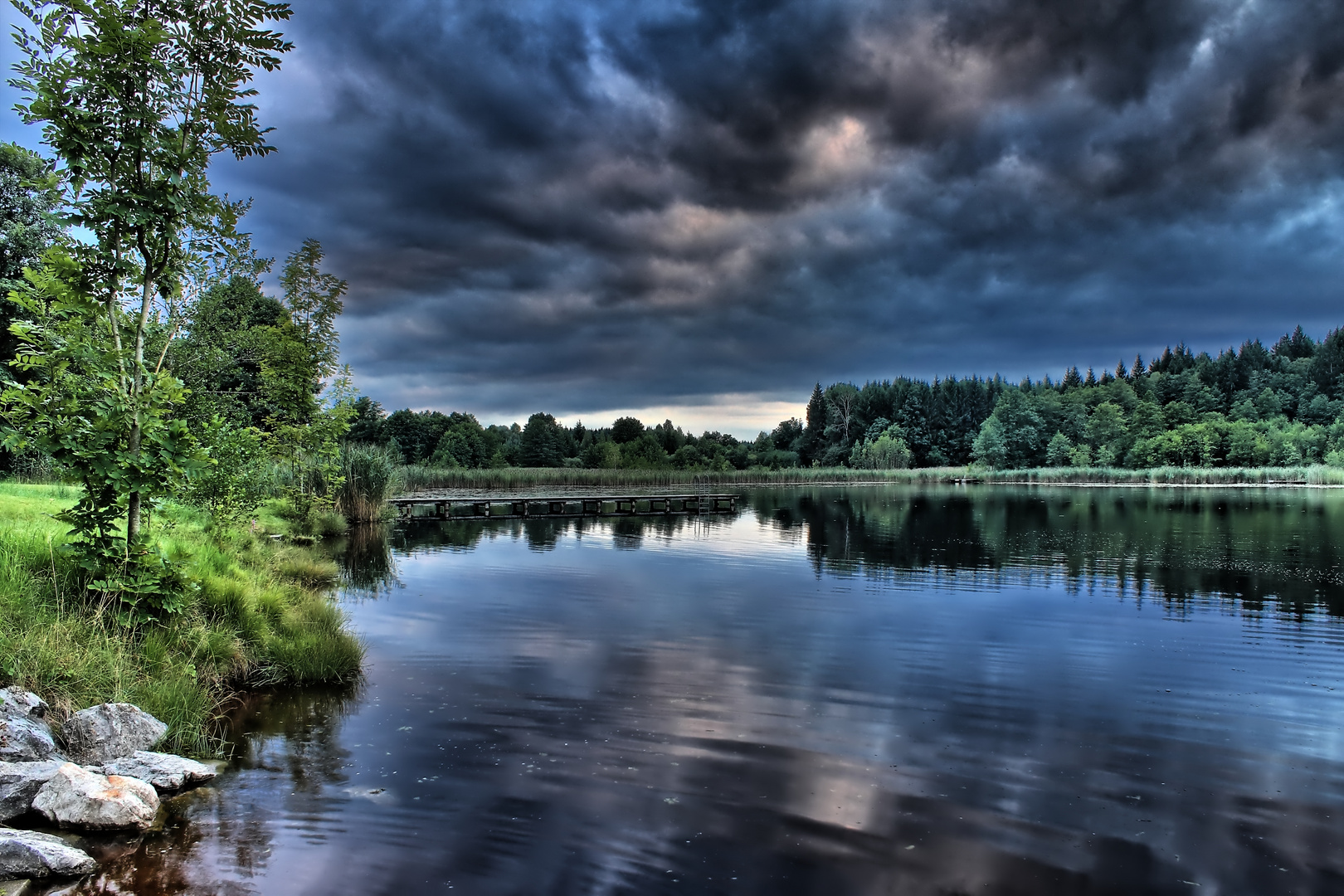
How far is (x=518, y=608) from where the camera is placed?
14.6 m

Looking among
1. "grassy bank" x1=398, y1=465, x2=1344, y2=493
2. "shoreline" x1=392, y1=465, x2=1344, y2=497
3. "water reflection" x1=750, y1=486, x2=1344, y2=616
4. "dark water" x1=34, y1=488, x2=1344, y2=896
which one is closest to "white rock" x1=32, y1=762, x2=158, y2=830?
"dark water" x1=34, y1=488, x2=1344, y2=896

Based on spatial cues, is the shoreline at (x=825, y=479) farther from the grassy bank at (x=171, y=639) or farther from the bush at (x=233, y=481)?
the grassy bank at (x=171, y=639)

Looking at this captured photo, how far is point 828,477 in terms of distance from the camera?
78.5m

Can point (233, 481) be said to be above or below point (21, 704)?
above

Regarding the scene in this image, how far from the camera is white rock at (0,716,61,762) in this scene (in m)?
5.08

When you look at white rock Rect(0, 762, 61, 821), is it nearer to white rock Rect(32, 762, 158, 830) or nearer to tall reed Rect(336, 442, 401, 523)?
white rock Rect(32, 762, 158, 830)

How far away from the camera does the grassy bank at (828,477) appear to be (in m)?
45.2

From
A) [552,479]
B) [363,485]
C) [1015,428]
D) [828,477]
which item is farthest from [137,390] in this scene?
[1015,428]

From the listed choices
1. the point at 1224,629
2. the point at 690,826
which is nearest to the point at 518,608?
the point at 690,826

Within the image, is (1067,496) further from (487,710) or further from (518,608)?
(487,710)

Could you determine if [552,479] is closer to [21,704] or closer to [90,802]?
[21,704]

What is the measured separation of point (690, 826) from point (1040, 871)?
8.53 ft

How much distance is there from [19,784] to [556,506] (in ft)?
120

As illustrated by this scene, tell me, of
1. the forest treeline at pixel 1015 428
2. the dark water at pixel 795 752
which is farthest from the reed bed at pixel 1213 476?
the dark water at pixel 795 752
